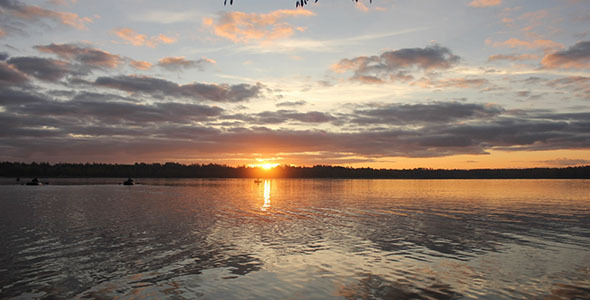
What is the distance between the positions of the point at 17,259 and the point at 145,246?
6736 mm

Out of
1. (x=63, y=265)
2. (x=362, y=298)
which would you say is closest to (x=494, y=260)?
(x=362, y=298)

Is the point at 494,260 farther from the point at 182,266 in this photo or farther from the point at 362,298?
the point at 182,266

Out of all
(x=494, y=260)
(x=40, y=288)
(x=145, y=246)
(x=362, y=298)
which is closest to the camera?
(x=362, y=298)

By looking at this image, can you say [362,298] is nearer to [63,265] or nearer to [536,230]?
[63,265]

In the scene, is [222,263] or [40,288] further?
[222,263]

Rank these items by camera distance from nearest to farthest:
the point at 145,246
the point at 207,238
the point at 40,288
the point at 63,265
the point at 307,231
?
the point at 40,288 → the point at 63,265 → the point at 145,246 → the point at 207,238 → the point at 307,231

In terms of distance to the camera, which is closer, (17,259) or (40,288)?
(40,288)

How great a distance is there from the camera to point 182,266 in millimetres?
19906

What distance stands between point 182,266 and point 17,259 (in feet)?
29.8

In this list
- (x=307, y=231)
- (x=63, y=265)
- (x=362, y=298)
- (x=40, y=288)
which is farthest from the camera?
(x=307, y=231)

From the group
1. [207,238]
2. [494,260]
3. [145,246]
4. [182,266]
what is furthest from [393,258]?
[145,246]

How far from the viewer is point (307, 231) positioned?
106 ft

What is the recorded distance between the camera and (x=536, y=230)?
32406 mm

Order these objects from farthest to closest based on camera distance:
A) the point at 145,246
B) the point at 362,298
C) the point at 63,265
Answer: the point at 145,246
the point at 63,265
the point at 362,298
